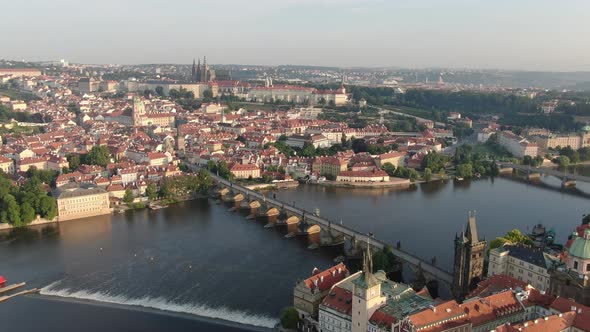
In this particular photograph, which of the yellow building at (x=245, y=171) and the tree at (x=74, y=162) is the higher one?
the tree at (x=74, y=162)

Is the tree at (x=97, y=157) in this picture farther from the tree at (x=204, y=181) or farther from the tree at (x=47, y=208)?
the tree at (x=47, y=208)

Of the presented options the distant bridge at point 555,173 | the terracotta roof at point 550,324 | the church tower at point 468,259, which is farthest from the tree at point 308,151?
the terracotta roof at point 550,324

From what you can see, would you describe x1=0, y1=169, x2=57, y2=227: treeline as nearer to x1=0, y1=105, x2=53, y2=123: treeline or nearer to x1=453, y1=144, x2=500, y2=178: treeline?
x1=453, y1=144, x2=500, y2=178: treeline

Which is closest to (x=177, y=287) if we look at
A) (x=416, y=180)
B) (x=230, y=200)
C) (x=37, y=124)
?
(x=230, y=200)

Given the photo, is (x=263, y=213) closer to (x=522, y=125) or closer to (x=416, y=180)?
(x=416, y=180)

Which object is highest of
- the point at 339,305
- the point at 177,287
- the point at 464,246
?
the point at 464,246
